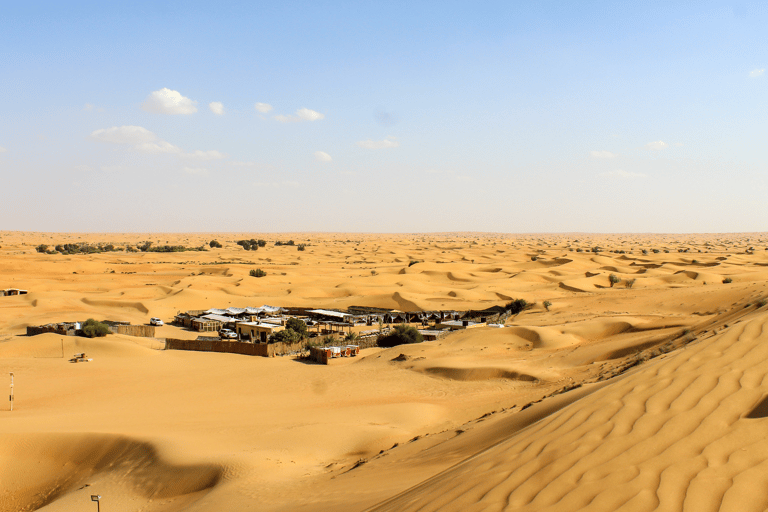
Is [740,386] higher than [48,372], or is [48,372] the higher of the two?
[740,386]

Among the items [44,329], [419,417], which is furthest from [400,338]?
[44,329]

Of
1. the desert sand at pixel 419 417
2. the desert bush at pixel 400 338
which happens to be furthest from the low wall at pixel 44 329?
the desert bush at pixel 400 338

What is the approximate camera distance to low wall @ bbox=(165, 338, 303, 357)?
25.8 meters

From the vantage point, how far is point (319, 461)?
1139cm

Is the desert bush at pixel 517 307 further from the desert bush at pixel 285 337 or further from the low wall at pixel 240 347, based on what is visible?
the low wall at pixel 240 347

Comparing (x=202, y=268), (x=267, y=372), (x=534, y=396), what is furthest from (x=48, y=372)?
(x=202, y=268)

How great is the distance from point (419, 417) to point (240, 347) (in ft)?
A: 45.4

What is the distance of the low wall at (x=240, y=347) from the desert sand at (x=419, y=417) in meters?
0.87

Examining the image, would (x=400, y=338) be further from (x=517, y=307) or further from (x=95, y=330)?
(x=95, y=330)

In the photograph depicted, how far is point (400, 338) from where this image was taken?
28031mm

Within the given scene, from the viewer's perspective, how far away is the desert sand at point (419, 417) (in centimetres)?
466

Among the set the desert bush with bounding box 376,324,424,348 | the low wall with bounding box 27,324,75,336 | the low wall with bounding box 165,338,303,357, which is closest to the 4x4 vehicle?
the low wall with bounding box 165,338,303,357

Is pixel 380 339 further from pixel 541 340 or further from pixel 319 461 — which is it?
pixel 319 461

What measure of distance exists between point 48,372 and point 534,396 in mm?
18423
